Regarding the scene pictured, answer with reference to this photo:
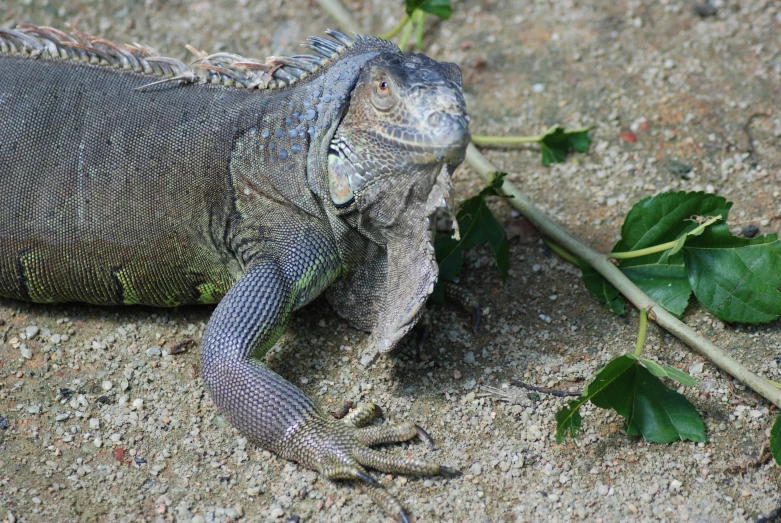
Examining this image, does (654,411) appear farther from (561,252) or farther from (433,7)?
(433,7)

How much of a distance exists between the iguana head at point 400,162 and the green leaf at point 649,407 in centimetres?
105

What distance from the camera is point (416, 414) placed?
4.20 metres

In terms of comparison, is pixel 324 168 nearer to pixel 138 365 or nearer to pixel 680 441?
pixel 138 365

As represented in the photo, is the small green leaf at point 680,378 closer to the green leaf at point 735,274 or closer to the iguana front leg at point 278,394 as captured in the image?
the green leaf at point 735,274

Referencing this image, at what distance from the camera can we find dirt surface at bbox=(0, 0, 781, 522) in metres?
3.79

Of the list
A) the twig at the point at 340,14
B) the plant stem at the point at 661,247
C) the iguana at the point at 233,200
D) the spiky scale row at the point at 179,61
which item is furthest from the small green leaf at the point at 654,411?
the twig at the point at 340,14

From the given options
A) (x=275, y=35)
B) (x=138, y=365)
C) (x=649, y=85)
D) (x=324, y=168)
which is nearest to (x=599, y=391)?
(x=324, y=168)

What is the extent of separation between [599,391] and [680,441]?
537 millimetres

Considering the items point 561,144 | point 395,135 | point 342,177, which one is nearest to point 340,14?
point 561,144

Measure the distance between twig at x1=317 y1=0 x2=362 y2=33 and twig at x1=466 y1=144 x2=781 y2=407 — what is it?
5.36ft

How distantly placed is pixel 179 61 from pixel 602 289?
2783mm

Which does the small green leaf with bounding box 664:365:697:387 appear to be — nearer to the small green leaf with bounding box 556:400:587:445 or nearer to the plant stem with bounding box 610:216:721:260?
the small green leaf with bounding box 556:400:587:445

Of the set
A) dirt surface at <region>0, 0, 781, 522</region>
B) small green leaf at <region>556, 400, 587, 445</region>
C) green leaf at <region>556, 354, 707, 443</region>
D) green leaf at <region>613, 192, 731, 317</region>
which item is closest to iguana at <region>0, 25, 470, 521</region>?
dirt surface at <region>0, 0, 781, 522</region>

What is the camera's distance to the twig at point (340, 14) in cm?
649
